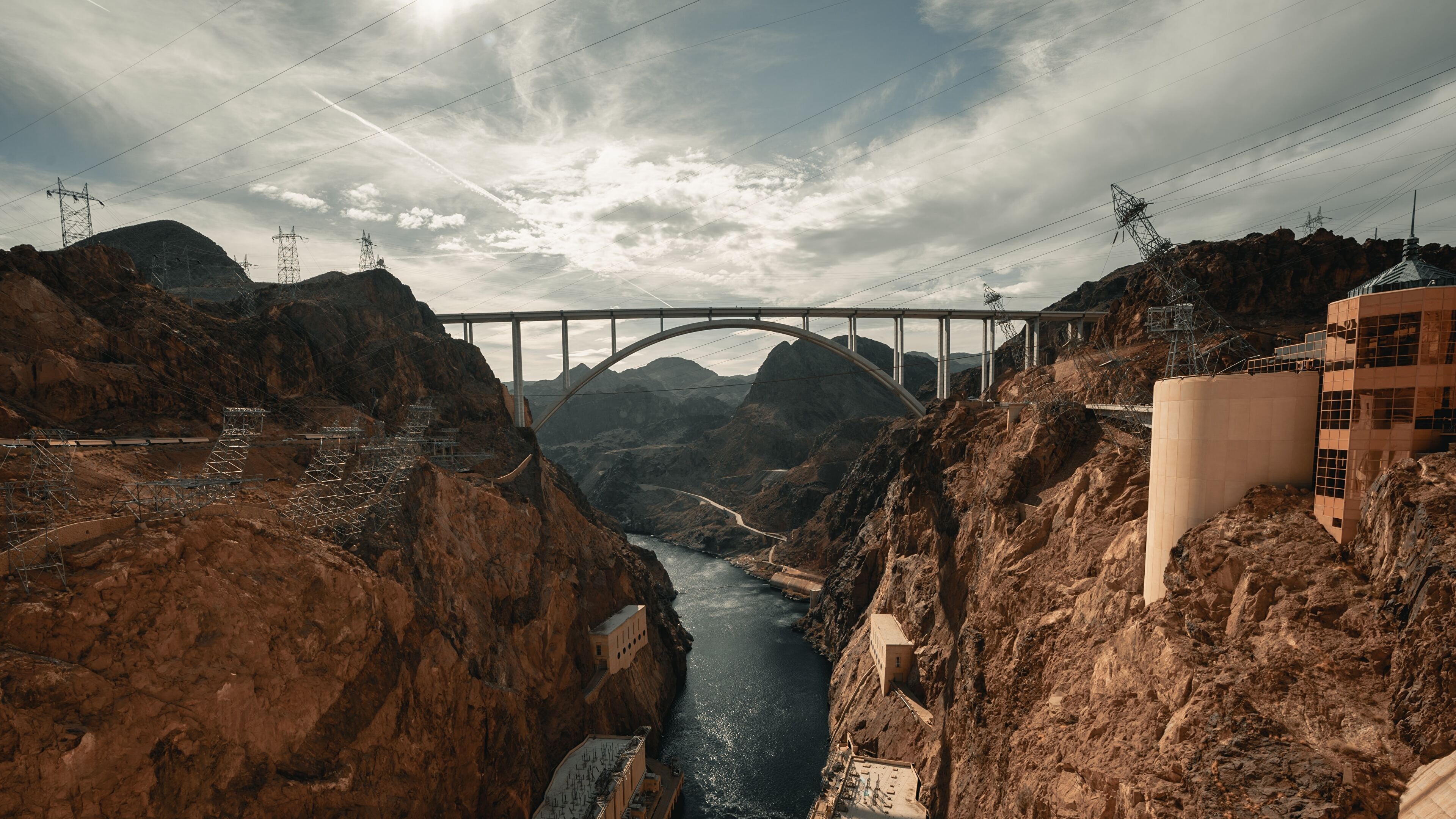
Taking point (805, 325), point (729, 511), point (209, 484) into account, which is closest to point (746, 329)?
point (805, 325)

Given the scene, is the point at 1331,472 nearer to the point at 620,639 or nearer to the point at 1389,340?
the point at 1389,340

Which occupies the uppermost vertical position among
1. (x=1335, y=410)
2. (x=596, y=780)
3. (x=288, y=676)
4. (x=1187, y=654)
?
(x=1335, y=410)

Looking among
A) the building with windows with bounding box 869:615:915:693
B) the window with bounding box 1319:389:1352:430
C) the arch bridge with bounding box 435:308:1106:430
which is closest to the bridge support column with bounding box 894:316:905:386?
the arch bridge with bounding box 435:308:1106:430

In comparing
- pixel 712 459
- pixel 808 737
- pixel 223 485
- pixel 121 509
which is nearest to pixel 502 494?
pixel 223 485

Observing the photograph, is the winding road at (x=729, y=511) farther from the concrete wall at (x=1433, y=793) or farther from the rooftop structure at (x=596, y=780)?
the concrete wall at (x=1433, y=793)

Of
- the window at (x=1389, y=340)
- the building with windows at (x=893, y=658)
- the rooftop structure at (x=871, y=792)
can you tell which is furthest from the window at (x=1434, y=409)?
the building with windows at (x=893, y=658)
